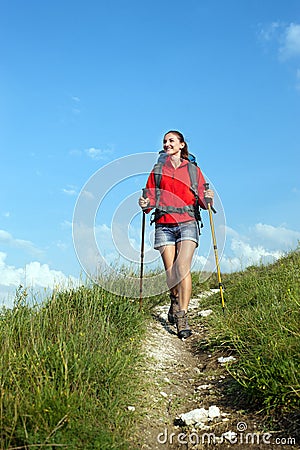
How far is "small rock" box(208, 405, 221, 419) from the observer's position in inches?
192

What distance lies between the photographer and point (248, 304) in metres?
7.94

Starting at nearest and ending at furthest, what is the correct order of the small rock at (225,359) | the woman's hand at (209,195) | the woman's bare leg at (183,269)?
the small rock at (225,359) → the woman's bare leg at (183,269) → the woman's hand at (209,195)

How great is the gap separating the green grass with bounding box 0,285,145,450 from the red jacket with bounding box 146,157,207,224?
186 centimetres

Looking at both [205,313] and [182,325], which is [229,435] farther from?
[205,313]

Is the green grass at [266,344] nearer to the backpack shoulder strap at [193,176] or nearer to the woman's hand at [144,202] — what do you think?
the backpack shoulder strap at [193,176]

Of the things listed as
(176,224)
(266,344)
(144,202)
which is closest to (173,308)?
(176,224)

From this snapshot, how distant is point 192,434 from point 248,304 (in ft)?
11.8

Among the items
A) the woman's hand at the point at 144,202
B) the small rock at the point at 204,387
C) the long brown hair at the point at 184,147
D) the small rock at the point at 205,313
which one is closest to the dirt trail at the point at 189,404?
the small rock at the point at 204,387

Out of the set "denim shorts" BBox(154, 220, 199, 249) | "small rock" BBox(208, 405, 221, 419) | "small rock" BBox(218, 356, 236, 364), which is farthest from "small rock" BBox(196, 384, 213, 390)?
"denim shorts" BBox(154, 220, 199, 249)

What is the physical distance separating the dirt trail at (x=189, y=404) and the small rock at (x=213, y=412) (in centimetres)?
4

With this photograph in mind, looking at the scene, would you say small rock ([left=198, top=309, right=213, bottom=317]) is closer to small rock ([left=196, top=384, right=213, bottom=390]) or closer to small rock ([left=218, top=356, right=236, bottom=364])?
small rock ([left=218, top=356, right=236, bottom=364])

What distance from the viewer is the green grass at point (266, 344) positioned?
4559mm

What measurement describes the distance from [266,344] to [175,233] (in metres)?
2.61

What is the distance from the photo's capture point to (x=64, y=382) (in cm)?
433
